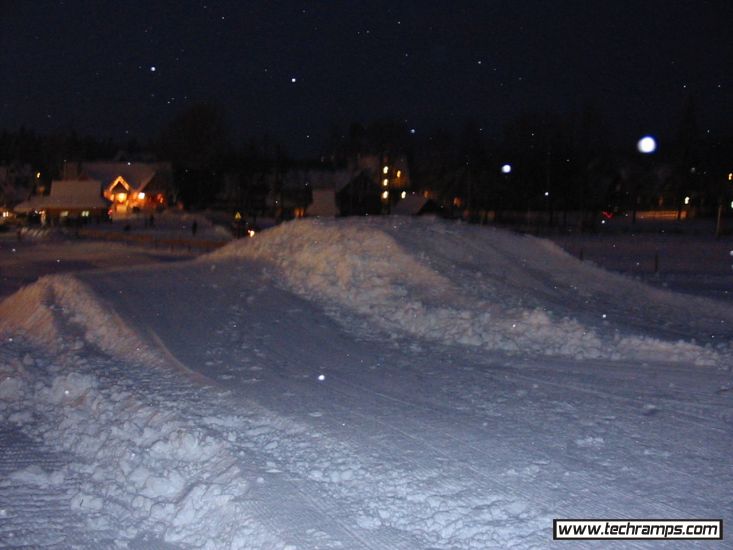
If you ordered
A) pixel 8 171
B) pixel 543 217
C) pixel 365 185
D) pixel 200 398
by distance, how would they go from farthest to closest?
pixel 8 171, pixel 365 185, pixel 543 217, pixel 200 398

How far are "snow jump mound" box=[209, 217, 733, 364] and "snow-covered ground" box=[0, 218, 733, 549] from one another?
0.10 meters

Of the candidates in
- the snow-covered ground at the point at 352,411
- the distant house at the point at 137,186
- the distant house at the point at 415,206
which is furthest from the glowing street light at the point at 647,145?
the snow-covered ground at the point at 352,411

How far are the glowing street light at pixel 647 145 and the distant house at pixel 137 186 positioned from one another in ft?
212

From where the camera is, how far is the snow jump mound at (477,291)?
15.3 meters

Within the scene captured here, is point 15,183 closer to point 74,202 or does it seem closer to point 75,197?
point 75,197

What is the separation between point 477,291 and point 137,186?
3447 inches

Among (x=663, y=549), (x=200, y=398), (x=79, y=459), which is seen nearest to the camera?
(x=663, y=549)

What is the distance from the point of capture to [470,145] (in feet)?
332

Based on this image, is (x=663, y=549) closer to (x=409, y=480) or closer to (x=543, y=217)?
(x=409, y=480)

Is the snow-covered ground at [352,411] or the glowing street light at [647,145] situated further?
the glowing street light at [647,145]

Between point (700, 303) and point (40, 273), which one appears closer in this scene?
point (700, 303)

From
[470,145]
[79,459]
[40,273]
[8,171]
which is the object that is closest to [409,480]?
[79,459]

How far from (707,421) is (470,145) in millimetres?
93535

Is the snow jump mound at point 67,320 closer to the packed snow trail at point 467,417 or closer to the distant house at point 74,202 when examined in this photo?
the packed snow trail at point 467,417
